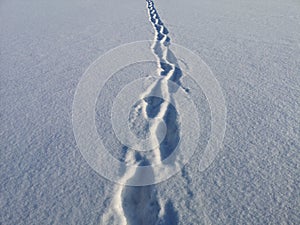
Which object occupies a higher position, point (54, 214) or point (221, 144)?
point (54, 214)

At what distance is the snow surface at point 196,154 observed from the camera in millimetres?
1370

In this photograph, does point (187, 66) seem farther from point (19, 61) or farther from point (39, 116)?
point (19, 61)

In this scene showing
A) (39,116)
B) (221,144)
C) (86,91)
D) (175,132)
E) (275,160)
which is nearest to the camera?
(275,160)

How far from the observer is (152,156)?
1.70m

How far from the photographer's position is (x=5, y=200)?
145 centimetres

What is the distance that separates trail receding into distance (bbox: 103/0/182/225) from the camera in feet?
4.43

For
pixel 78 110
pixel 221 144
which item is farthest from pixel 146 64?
pixel 221 144

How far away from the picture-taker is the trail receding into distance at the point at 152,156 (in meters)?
1.35

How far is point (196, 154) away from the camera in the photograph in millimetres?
1651

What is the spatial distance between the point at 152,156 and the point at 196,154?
0.21m

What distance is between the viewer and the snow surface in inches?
53.9

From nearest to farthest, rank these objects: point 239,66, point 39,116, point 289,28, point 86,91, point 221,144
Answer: point 221,144
point 39,116
point 86,91
point 239,66
point 289,28

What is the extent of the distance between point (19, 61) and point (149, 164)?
1.71 meters

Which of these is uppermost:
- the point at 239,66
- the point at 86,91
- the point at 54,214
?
the point at 54,214
